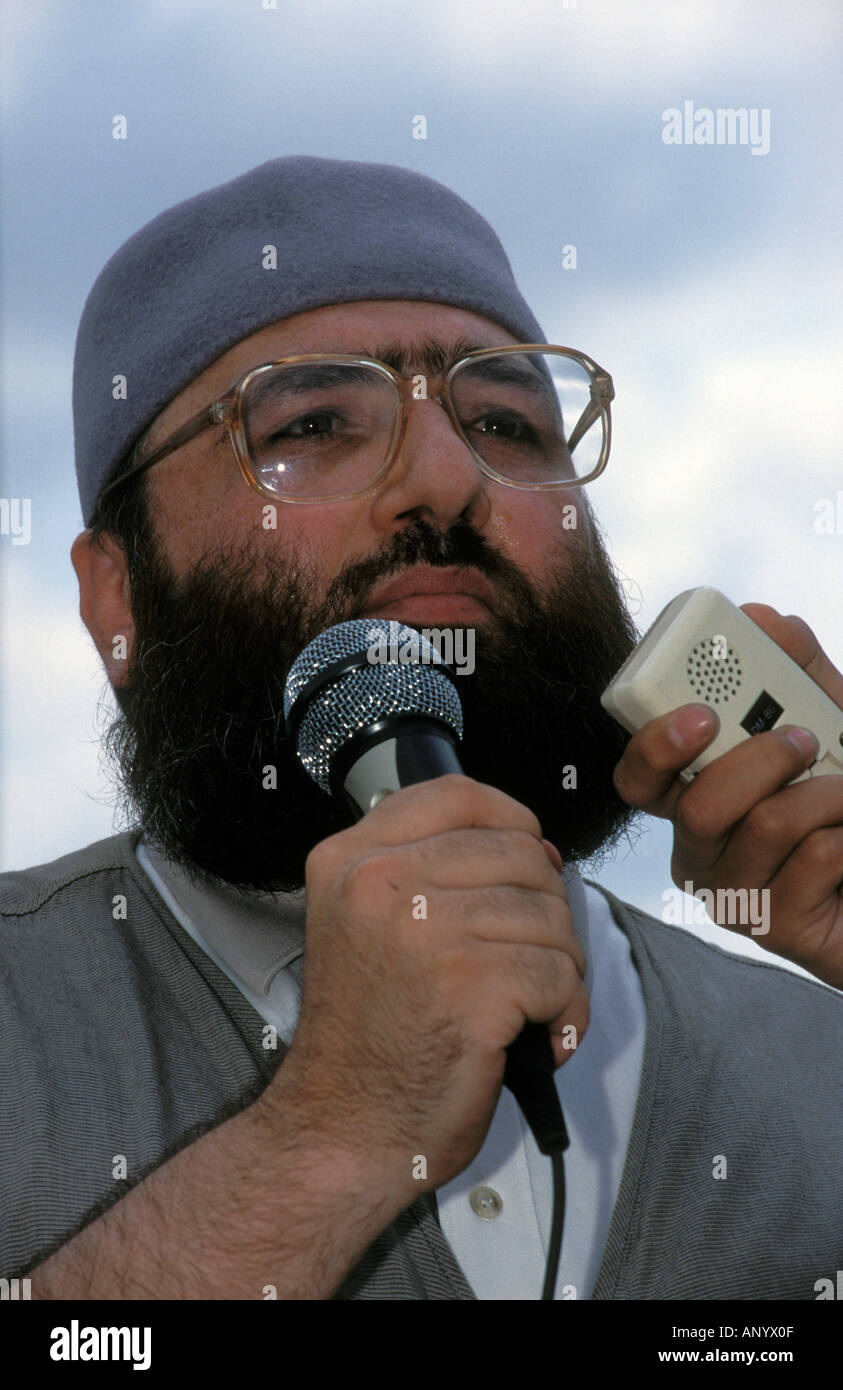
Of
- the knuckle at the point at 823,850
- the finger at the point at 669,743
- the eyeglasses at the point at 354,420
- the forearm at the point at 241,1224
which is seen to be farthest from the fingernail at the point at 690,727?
the eyeglasses at the point at 354,420

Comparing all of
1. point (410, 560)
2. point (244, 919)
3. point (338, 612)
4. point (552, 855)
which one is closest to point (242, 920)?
point (244, 919)

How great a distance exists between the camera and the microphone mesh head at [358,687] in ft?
4.57

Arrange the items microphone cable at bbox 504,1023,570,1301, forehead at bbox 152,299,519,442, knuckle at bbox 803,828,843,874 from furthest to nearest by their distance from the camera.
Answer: forehead at bbox 152,299,519,442
knuckle at bbox 803,828,843,874
microphone cable at bbox 504,1023,570,1301

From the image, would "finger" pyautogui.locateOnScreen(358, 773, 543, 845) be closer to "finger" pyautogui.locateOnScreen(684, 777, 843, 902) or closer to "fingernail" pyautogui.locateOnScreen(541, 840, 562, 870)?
"fingernail" pyautogui.locateOnScreen(541, 840, 562, 870)

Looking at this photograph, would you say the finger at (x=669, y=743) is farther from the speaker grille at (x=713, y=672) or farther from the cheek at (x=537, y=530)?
the cheek at (x=537, y=530)

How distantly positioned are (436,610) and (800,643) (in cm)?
60

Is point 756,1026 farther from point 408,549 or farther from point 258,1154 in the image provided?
point 258,1154

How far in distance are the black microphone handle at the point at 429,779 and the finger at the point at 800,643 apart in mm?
693

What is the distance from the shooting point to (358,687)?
4.65ft

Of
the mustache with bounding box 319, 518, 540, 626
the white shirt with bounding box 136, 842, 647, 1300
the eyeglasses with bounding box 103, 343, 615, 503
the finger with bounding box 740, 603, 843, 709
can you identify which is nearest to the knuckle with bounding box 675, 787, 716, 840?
the finger with bounding box 740, 603, 843, 709

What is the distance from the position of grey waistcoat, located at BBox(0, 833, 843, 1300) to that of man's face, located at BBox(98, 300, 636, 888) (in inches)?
9.3

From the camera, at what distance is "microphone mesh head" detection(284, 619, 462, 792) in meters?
1.39

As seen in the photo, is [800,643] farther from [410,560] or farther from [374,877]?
[374,877]

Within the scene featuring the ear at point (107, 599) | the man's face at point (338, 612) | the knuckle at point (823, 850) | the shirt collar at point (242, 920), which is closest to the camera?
the knuckle at point (823, 850)
